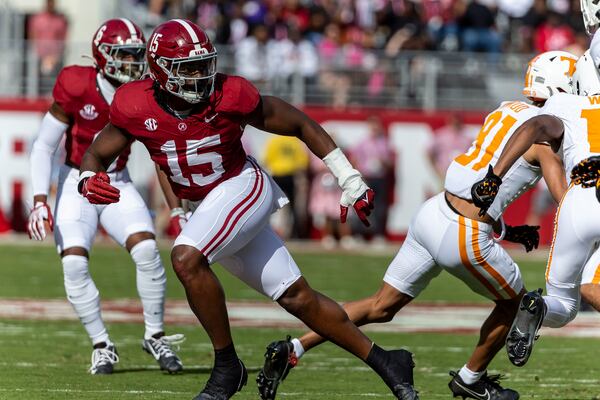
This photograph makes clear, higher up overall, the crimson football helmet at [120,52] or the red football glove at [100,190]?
the crimson football helmet at [120,52]

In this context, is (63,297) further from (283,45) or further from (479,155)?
(283,45)

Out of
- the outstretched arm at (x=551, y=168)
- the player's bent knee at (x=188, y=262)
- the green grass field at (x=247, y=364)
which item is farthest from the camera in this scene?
the green grass field at (x=247, y=364)

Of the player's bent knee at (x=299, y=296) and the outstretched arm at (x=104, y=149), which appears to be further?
the outstretched arm at (x=104, y=149)

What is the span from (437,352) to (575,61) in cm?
267

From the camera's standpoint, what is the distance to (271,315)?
1105 cm

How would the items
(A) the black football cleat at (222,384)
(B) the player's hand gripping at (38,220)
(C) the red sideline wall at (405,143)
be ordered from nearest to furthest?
(A) the black football cleat at (222,384) → (B) the player's hand gripping at (38,220) → (C) the red sideline wall at (405,143)

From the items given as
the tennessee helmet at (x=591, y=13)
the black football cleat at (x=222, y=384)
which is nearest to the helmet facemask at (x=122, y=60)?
the black football cleat at (x=222, y=384)

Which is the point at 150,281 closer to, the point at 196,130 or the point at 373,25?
the point at 196,130

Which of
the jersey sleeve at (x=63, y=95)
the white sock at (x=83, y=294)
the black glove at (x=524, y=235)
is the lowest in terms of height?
the white sock at (x=83, y=294)

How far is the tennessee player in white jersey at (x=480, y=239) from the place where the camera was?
663 cm

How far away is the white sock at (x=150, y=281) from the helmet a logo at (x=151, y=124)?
176 centimetres

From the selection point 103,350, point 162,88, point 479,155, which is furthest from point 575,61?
point 103,350

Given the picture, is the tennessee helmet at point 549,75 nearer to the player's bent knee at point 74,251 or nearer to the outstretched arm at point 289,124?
the outstretched arm at point 289,124

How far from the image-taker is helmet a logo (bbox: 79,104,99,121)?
8078 mm
